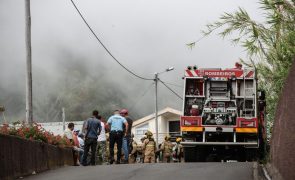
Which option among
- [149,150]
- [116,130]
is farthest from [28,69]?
[149,150]

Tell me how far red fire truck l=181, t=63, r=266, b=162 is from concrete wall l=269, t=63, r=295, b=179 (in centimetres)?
1078

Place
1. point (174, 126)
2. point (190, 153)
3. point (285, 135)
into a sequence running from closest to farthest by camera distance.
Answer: point (285, 135) → point (190, 153) → point (174, 126)

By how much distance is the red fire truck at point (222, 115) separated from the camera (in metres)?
21.4

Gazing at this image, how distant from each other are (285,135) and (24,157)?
25.9ft

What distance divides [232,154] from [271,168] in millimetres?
11538

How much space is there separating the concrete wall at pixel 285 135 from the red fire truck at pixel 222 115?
1078 centimetres

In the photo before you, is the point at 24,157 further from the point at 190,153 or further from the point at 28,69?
the point at 190,153

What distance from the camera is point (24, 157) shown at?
15438mm

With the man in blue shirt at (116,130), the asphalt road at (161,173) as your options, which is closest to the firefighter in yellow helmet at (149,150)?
the man in blue shirt at (116,130)

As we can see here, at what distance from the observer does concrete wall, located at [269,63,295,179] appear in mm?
8664

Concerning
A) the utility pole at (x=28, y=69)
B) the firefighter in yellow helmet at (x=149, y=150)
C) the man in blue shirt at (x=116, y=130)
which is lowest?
the firefighter in yellow helmet at (x=149, y=150)

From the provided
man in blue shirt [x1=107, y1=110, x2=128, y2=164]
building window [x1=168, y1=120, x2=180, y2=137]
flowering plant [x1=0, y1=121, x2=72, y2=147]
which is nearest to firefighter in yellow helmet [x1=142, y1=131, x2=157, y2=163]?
man in blue shirt [x1=107, y1=110, x2=128, y2=164]

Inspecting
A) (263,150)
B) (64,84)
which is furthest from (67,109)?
(263,150)

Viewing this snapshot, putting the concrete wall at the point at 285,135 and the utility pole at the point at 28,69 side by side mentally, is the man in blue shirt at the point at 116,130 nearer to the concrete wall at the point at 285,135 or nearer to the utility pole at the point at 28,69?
the utility pole at the point at 28,69
